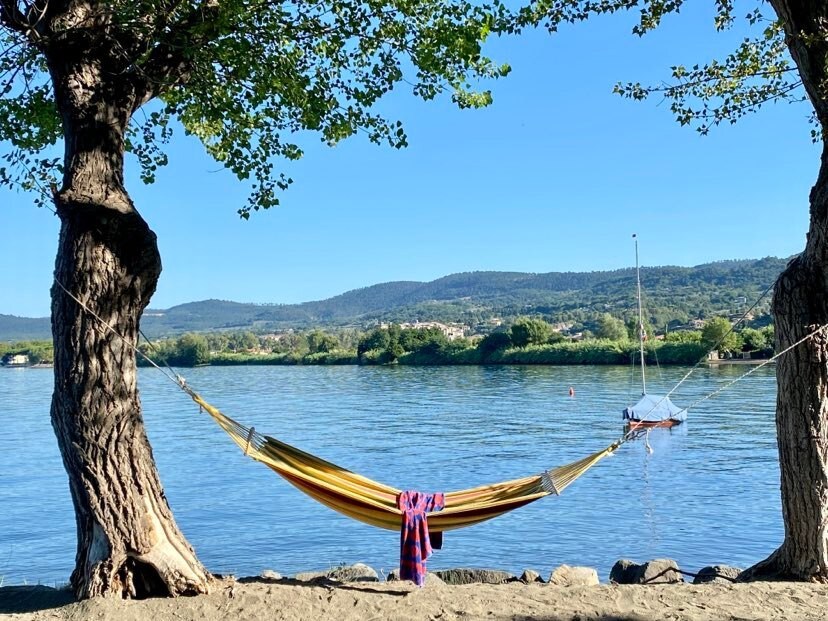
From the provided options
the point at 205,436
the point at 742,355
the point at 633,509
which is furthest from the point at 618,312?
the point at 633,509

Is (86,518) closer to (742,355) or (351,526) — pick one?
(351,526)

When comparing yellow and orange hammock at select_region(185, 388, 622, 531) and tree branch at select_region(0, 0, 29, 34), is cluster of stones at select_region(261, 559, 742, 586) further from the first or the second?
tree branch at select_region(0, 0, 29, 34)

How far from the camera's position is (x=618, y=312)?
112875 millimetres

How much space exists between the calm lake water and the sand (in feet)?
13.3

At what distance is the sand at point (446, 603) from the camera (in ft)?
13.8

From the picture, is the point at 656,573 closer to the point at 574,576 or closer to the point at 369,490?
the point at 574,576

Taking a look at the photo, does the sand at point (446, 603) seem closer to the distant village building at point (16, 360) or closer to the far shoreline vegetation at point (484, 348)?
Result: the far shoreline vegetation at point (484, 348)

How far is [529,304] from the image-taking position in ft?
518

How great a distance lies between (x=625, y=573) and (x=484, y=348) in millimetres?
61020

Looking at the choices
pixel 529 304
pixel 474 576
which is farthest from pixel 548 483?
pixel 529 304

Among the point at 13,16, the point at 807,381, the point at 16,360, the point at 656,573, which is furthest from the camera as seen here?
the point at 16,360

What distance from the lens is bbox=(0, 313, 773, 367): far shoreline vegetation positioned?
5334 cm

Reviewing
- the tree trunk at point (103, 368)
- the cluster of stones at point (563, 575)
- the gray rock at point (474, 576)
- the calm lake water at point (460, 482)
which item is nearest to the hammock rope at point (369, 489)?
the tree trunk at point (103, 368)

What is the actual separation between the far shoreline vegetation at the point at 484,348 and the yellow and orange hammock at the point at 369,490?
3653 cm
